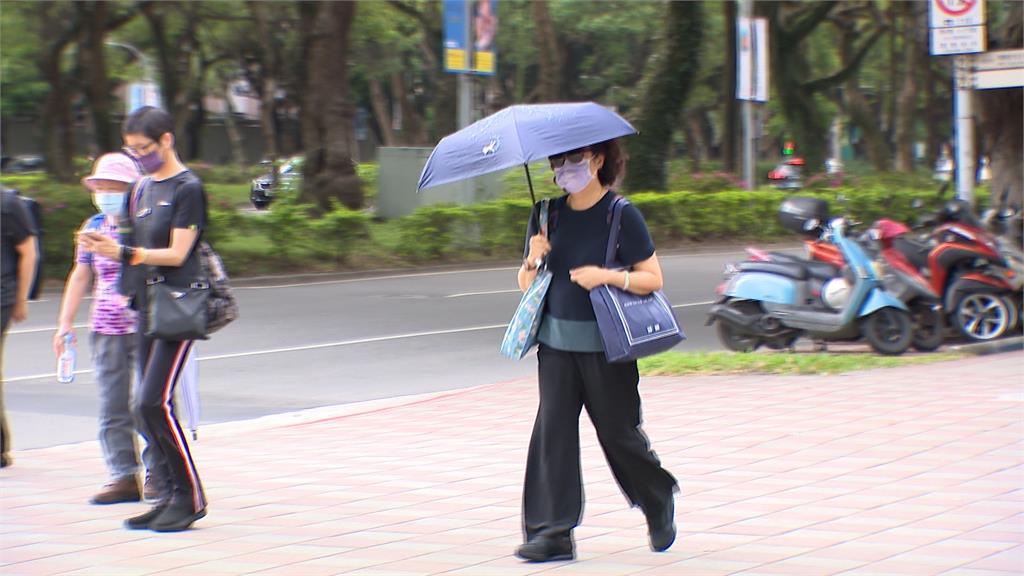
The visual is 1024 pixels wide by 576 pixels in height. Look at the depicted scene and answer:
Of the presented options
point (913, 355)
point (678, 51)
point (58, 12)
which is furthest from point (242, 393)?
point (58, 12)

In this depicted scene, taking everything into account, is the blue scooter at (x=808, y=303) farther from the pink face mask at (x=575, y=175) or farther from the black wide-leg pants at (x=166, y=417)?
the black wide-leg pants at (x=166, y=417)

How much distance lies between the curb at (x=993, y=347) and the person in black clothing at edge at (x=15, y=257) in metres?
7.71

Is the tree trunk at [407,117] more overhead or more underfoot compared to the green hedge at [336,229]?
more overhead

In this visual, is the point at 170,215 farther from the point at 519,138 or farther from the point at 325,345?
the point at 325,345

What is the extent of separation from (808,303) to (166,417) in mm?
7248

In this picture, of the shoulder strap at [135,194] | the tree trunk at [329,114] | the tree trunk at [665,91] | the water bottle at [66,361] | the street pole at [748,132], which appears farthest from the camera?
the street pole at [748,132]

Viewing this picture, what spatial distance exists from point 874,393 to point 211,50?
156 ft

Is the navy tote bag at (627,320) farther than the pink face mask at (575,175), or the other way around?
the pink face mask at (575,175)

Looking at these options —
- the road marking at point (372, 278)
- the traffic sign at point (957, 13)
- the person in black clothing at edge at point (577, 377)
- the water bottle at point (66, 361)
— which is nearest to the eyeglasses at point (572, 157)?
the person in black clothing at edge at point (577, 377)

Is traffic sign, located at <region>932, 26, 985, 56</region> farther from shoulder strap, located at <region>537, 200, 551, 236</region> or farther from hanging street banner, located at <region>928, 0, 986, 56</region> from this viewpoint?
shoulder strap, located at <region>537, 200, 551, 236</region>

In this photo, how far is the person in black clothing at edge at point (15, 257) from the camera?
727 cm

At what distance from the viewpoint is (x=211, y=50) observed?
53.7m

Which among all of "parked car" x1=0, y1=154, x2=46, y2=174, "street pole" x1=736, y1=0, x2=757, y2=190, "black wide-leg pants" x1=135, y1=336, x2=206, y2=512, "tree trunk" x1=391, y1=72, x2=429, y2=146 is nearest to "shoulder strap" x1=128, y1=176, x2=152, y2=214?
"black wide-leg pants" x1=135, y1=336, x2=206, y2=512

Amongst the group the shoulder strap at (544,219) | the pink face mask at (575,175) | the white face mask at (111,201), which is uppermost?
the pink face mask at (575,175)
